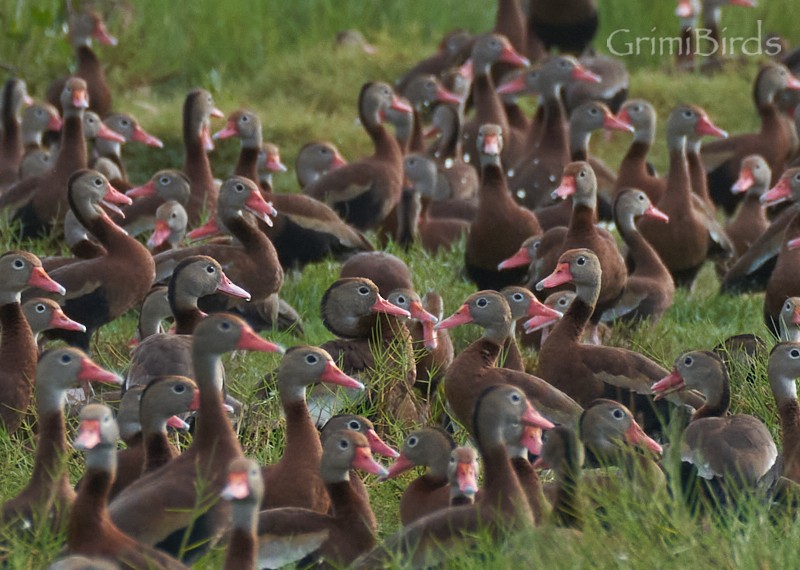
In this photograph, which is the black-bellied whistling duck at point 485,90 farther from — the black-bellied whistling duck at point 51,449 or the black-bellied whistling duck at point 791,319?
the black-bellied whistling duck at point 51,449

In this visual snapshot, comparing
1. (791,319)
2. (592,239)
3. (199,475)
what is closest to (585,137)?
(592,239)

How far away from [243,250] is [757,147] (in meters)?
4.21

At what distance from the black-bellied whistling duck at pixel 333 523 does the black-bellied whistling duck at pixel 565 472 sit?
53 cm

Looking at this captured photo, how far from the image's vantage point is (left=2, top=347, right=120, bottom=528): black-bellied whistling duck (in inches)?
212

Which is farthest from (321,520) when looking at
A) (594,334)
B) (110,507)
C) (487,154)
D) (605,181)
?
(605,181)

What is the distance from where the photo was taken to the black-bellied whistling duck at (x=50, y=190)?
9.68 meters

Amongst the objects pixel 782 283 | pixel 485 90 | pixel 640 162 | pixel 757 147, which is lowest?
pixel 757 147

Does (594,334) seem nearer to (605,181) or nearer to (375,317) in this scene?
(375,317)

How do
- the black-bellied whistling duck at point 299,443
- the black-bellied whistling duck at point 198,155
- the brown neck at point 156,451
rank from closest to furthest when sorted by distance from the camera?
the black-bellied whistling duck at point 299,443, the brown neck at point 156,451, the black-bellied whistling duck at point 198,155

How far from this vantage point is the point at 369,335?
746 cm

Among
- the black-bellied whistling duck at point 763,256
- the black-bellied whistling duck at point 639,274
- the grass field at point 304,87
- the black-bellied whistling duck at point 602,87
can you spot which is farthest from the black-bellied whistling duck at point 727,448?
the black-bellied whistling duck at point 602,87

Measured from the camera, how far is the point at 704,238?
375 inches

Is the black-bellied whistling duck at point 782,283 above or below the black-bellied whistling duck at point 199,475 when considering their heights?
below

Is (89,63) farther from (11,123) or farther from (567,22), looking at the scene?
(567,22)
